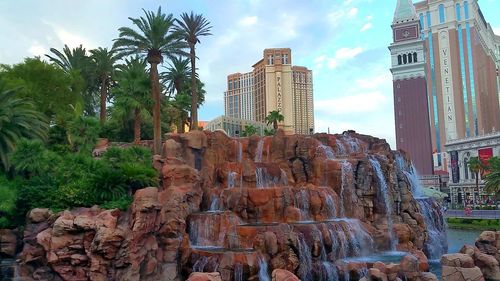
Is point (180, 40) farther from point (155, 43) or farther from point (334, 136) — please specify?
point (334, 136)

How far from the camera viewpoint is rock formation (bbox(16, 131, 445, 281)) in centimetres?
1989

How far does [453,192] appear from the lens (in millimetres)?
100125

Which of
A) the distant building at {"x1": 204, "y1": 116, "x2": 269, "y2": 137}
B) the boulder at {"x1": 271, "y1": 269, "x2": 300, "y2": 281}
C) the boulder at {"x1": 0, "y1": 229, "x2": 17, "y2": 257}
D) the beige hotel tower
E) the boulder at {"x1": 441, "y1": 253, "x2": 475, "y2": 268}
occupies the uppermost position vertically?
the beige hotel tower

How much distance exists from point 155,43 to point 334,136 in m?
16.2

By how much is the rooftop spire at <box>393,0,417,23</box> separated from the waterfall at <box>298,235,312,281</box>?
111 meters

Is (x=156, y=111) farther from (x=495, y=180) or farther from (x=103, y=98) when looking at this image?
(x=495, y=180)

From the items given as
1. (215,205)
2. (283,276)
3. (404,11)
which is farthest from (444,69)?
(283,276)

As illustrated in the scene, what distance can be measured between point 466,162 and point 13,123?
9123 cm

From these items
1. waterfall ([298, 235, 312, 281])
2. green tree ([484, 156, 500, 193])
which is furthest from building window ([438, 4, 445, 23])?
waterfall ([298, 235, 312, 281])

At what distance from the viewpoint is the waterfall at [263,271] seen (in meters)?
20.6

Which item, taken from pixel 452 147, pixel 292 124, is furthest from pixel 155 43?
pixel 292 124

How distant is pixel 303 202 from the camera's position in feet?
85.8

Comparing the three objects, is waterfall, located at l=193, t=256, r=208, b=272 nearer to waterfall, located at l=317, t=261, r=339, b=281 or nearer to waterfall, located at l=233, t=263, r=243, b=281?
waterfall, located at l=233, t=263, r=243, b=281

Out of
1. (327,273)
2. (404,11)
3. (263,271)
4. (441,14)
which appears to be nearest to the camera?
(263,271)
